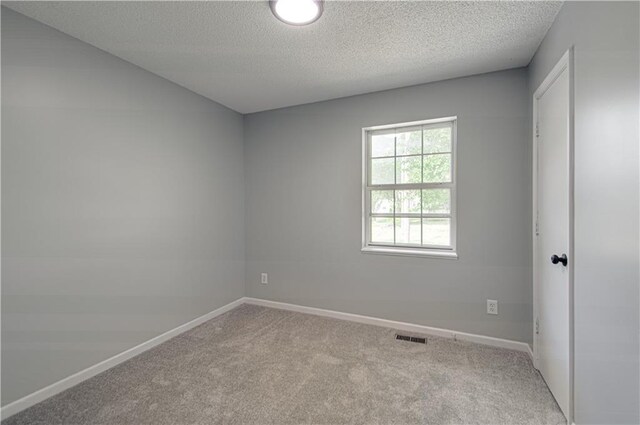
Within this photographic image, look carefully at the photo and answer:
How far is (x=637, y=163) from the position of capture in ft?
3.48

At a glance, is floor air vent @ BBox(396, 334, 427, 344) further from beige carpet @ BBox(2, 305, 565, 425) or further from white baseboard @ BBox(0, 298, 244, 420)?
white baseboard @ BBox(0, 298, 244, 420)

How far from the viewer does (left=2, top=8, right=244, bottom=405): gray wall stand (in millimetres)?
1793

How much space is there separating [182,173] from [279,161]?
116 cm

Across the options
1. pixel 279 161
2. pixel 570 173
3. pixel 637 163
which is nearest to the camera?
pixel 637 163

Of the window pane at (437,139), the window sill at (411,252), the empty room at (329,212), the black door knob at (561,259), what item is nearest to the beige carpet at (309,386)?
the empty room at (329,212)

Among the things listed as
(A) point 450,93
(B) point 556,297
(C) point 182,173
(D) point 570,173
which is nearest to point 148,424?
(C) point 182,173

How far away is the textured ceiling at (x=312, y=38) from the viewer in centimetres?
177

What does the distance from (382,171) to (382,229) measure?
2.16 feet

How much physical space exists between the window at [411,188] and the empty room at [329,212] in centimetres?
2

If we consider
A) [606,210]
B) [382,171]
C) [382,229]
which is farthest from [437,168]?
[606,210]

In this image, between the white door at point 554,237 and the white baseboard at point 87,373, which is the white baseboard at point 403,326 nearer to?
the white door at point 554,237

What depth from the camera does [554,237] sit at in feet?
6.14

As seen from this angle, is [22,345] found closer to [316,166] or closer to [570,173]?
[316,166]

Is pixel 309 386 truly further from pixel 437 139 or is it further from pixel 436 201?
pixel 437 139
